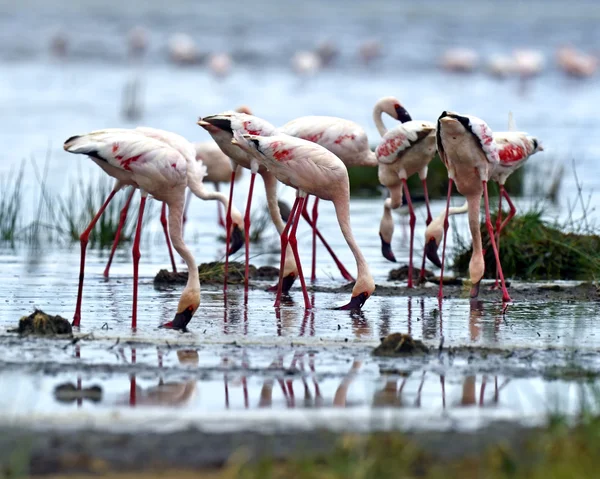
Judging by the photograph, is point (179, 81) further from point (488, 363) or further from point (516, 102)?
point (488, 363)

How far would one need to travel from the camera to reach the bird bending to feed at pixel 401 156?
9875mm

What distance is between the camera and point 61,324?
6.95 metres

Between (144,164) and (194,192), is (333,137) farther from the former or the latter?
(144,164)

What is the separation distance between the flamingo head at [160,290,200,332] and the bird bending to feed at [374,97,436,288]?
2833mm

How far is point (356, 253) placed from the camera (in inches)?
332

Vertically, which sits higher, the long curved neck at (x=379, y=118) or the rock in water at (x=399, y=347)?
the long curved neck at (x=379, y=118)

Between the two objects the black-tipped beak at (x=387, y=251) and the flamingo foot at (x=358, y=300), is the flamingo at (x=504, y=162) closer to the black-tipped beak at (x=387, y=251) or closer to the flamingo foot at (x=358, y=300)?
the black-tipped beak at (x=387, y=251)

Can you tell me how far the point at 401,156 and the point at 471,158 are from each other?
4.52ft

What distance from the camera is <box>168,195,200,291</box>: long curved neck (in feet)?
24.2

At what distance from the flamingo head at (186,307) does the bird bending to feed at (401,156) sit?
283 centimetres

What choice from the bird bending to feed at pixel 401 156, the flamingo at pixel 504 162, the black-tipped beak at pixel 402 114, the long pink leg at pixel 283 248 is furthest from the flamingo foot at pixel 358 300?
the black-tipped beak at pixel 402 114

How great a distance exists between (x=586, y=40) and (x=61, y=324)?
138 ft

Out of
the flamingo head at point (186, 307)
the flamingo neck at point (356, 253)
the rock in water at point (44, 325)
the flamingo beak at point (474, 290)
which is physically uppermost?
the flamingo neck at point (356, 253)

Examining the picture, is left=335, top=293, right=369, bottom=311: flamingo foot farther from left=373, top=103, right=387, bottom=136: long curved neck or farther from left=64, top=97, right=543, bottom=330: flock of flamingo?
left=373, top=103, right=387, bottom=136: long curved neck
